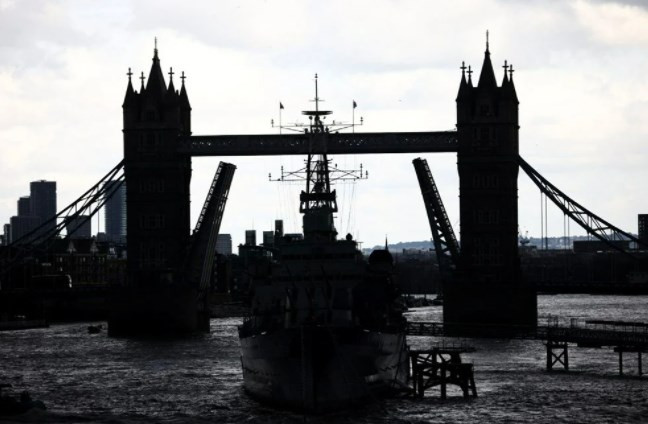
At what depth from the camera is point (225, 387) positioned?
102 meters

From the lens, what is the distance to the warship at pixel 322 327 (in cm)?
8550

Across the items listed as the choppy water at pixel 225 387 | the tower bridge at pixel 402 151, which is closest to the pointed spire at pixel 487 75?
the tower bridge at pixel 402 151

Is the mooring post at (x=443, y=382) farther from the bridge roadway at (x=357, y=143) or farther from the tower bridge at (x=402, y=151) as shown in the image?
the bridge roadway at (x=357, y=143)

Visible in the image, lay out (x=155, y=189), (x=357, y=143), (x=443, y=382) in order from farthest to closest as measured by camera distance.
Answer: (x=155, y=189)
(x=357, y=143)
(x=443, y=382)

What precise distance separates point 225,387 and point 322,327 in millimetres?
18205

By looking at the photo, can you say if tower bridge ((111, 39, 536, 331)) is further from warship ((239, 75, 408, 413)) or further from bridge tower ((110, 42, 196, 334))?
warship ((239, 75, 408, 413))

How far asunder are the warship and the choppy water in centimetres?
122

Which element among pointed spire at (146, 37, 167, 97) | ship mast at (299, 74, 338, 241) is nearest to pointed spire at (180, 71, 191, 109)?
pointed spire at (146, 37, 167, 97)

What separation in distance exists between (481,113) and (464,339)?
22008mm

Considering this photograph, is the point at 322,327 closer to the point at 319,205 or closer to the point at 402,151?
the point at 319,205

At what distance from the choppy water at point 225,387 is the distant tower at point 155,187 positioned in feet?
39.8

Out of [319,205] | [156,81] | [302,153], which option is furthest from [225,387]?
[156,81]

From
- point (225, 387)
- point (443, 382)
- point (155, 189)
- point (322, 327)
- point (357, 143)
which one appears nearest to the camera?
point (322, 327)

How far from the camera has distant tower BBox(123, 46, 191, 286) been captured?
151 meters
